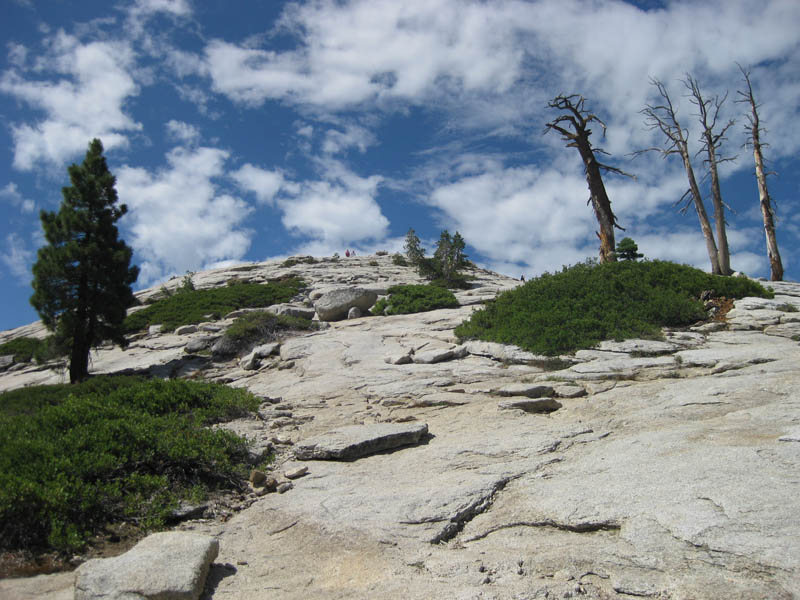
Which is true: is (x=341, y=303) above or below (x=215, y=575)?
above

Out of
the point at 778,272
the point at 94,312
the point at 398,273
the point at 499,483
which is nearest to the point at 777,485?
the point at 499,483

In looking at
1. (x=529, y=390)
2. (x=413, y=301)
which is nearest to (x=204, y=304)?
(x=413, y=301)

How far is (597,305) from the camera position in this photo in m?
14.0

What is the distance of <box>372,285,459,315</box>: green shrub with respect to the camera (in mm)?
21656

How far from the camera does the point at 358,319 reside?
21.7 metres

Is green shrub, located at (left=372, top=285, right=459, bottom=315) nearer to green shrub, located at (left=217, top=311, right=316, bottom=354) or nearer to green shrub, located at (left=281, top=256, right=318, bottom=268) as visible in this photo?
green shrub, located at (left=217, top=311, right=316, bottom=354)

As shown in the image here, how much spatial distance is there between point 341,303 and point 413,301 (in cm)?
318

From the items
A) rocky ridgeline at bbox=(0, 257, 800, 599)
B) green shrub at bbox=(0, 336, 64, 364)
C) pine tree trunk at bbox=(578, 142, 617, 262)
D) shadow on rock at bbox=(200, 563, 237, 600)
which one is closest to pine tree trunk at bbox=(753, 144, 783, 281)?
pine tree trunk at bbox=(578, 142, 617, 262)

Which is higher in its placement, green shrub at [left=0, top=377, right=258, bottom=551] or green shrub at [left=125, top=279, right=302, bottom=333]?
green shrub at [left=125, top=279, right=302, bottom=333]

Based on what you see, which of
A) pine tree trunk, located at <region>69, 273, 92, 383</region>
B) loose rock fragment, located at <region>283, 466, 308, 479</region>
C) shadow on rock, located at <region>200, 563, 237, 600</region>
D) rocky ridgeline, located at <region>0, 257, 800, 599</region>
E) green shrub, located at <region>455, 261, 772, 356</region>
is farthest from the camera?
pine tree trunk, located at <region>69, 273, 92, 383</region>

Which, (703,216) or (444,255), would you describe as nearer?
(703,216)

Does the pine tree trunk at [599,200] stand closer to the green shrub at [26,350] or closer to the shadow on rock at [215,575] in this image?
the shadow on rock at [215,575]

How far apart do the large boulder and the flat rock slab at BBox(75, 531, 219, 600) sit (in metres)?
17.9

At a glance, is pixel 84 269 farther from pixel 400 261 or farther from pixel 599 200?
pixel 400 261
